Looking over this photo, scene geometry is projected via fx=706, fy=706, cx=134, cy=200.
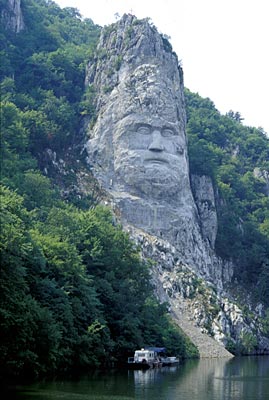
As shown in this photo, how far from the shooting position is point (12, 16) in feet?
345

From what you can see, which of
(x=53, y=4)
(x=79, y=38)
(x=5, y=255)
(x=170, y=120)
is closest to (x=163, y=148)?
(x=170, y=120)

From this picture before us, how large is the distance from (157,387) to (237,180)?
261 feet

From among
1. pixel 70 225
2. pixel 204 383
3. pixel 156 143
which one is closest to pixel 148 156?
pixel 156 143

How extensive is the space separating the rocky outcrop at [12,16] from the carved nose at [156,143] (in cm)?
3251

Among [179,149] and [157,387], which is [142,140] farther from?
[157,387]

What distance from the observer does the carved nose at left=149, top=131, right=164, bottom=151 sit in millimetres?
84750

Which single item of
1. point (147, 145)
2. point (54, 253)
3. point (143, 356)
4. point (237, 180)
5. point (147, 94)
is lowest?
point (143, 356)

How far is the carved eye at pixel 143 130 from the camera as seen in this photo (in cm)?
8612

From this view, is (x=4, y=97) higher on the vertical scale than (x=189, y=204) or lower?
higher

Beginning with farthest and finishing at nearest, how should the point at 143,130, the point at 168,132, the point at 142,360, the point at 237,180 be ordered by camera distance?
the point at 237,180 < the point at 168,132 < the point at 143,130 < the point at 142,360

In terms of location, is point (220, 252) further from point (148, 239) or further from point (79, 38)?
point (79, 38)

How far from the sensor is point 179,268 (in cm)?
8075

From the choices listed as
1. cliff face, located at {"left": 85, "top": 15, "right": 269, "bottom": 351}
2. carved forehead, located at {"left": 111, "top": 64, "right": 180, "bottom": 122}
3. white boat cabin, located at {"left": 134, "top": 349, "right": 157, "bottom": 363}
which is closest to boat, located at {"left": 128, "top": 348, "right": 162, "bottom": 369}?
white boat cabin, located at {"left": 134, "top": 349, "right": 157, "bottom": 363}

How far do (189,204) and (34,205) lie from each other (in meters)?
27.5
